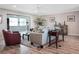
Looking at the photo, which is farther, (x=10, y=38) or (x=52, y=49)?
(x=10, y=38)

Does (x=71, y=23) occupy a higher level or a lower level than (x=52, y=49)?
higher

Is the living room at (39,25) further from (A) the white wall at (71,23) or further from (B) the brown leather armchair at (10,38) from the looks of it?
(B) the brown leather armchair at (10,38)

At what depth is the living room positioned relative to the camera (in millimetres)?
3887

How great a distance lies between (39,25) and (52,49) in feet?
3.70

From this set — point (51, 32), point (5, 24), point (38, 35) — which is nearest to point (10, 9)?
point (5, 24)

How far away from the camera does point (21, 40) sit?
14.3ft

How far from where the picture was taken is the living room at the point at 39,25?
12.8 feet

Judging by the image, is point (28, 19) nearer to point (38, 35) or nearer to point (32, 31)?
point (32, 31)

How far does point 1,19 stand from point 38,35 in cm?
162

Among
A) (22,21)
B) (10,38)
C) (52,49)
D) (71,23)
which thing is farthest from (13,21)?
(71,23)

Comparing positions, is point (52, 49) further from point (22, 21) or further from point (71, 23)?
point (22, 21)

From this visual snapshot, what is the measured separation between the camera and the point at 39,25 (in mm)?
4094

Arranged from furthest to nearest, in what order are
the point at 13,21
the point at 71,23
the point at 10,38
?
the point at 10,38 < the point at 71,23 < the point at 13,21

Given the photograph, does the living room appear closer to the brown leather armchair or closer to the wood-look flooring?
the wood-look flooring
